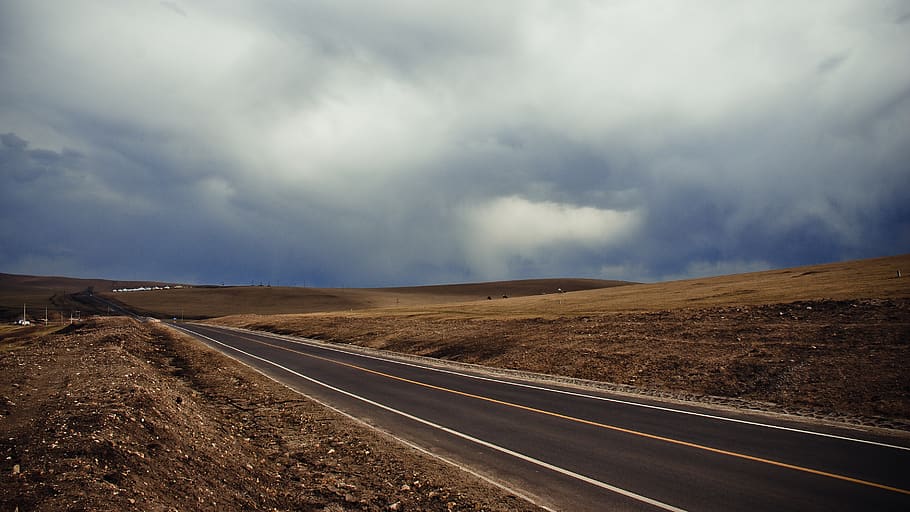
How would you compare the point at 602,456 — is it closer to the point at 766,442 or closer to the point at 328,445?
the point at 766,442

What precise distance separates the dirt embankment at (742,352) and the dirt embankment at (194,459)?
41.6 feet

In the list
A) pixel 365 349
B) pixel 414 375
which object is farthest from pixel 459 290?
pixel 414 375

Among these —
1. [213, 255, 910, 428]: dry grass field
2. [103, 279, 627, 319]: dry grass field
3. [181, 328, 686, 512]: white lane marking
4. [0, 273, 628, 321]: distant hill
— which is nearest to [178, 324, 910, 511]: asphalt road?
[181, 328, 686, 512]: white lane marking

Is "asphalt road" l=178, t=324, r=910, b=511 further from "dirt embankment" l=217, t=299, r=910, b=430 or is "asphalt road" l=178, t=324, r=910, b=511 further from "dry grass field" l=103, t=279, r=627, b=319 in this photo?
"dry grass field" l=103, t=279, r=627, b=319

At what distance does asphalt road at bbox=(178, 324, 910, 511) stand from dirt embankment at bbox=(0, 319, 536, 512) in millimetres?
1284

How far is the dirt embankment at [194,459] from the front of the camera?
6.64 metres

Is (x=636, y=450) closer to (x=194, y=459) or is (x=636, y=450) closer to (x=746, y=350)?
(x=194, y=459)

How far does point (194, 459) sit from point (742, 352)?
74.0ft

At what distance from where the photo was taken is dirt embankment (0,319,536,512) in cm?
664

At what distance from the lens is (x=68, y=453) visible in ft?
24.3

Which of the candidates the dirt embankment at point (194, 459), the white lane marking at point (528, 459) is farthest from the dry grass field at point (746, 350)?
the dirt embankment at point (194, 459)

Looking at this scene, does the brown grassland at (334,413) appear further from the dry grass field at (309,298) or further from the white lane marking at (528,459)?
the dry grass field at (309,298)

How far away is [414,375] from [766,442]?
50.4 feet

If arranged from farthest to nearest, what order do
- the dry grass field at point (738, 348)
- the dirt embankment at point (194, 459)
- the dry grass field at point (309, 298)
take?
the dry grass field at point (309, 298) < the dry grass field at point (738, 348) < the dirt embankment at point (194, 459)
